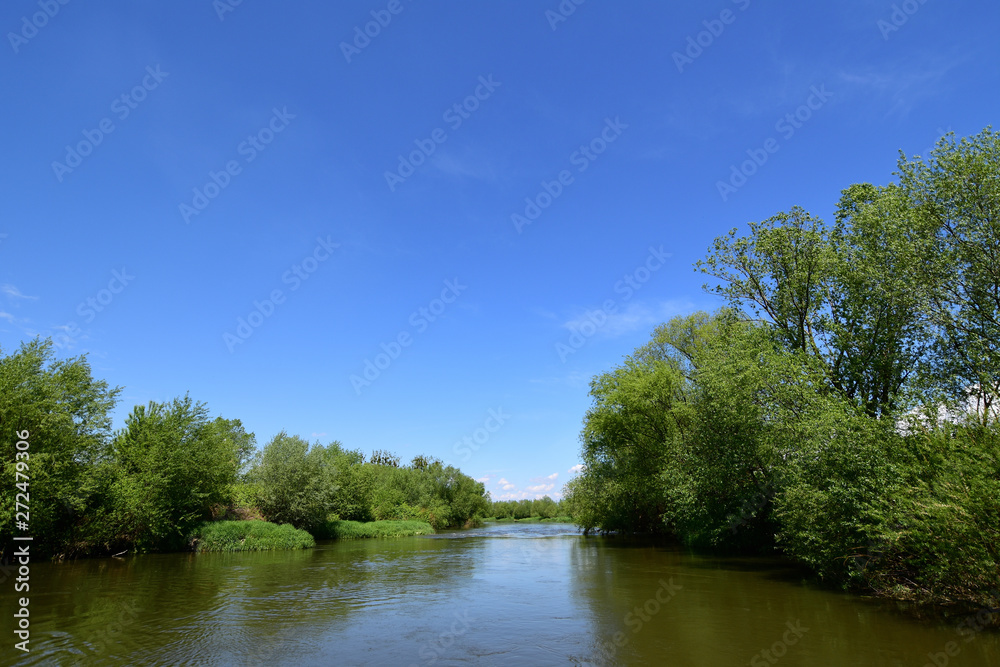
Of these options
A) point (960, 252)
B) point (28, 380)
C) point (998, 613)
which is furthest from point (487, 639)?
point (28, 380)

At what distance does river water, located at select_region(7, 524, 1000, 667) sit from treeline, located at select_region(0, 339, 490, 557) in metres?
4.87

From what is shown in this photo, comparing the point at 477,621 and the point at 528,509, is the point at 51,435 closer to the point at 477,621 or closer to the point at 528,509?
the point at 477,621

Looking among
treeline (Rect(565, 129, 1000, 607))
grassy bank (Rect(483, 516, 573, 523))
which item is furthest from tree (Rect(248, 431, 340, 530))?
grassy bank (Rect(483, 516, 573, 523))

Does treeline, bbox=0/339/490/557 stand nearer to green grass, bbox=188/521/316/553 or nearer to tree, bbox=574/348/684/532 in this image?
green grass, bbox=188/521/316/553

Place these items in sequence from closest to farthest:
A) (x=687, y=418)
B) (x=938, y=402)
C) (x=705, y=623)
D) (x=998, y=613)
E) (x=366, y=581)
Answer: (x=998, y=613)
(x=705, y=623)
(x=938, y=402)
(x=366, y=581)
(x=687, y=418)

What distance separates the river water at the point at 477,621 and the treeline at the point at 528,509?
11696cm

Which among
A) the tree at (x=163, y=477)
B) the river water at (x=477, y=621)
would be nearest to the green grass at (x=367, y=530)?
the tree at (x=163, y=477)

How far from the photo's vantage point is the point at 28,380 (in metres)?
27.0

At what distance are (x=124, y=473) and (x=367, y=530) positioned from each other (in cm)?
3013

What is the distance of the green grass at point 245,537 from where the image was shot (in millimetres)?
36906

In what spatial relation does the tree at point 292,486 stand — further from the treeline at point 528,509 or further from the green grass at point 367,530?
the treeline at point 528,509

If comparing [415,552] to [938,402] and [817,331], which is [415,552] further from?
[938,402]

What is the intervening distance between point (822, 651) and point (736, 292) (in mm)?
18328

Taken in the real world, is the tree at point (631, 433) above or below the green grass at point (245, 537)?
above
